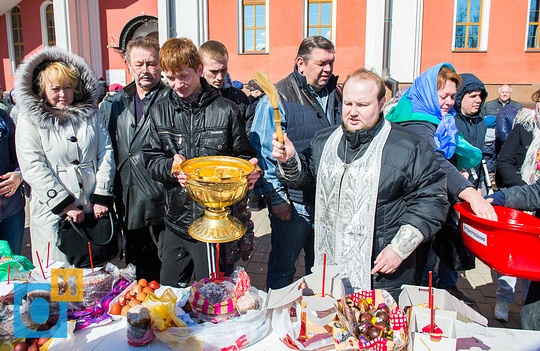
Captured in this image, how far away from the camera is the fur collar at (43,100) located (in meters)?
2.51

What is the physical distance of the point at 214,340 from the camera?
159cm

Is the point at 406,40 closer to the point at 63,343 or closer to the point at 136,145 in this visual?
the point at 136,145

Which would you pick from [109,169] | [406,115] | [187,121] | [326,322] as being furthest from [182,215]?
[406,115]

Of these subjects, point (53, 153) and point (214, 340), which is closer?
point (214, 340)

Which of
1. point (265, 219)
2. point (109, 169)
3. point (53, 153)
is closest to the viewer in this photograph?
point (53, 153)

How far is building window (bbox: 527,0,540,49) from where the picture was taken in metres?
14.0

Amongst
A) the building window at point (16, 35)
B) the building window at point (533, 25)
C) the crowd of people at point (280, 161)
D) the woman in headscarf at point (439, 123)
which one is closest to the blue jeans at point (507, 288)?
the crowd of people at point (280, 161)

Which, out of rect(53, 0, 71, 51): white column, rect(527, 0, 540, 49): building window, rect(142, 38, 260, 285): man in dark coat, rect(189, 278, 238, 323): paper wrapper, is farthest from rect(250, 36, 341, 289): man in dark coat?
rect(53, 0, 71, 51): white column

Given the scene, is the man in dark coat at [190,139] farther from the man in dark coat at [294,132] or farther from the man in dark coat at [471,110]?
the man in dark coat at [471,110]

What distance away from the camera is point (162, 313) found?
166 cm

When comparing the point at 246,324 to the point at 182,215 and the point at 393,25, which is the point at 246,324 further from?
the point at 393,25

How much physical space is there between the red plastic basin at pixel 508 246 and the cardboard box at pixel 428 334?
453mm

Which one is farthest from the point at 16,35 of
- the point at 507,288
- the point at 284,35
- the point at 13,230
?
the point at 507,288

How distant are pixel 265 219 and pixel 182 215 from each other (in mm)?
3418
